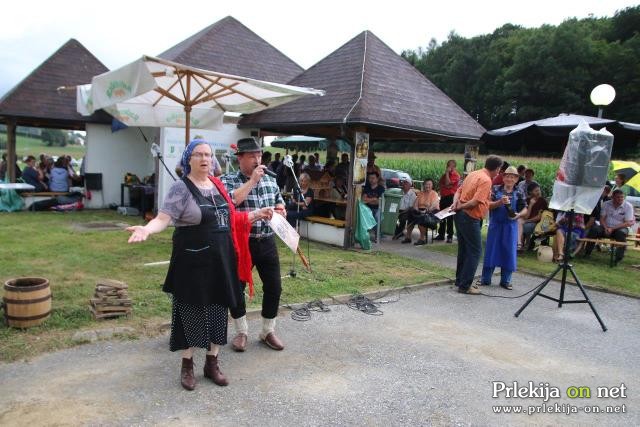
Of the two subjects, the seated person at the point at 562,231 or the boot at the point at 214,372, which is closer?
the boot at the point at 214,372

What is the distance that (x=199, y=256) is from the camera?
11.3 ft

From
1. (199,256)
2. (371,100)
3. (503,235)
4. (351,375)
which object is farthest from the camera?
(371,100)

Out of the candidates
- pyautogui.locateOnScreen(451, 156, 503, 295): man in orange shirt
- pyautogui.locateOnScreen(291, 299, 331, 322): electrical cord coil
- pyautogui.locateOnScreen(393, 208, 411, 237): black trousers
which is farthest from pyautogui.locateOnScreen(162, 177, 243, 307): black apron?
pyautogui.locateOnScreen(393, 208, 411, 237): black trousers

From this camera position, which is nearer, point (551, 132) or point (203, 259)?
point (203, 259)

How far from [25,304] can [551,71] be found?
59.5m

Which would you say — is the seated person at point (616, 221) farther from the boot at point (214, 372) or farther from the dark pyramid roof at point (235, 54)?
the dark pyramid roof at point (235, 54)

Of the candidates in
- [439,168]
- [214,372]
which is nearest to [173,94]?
[214,372]

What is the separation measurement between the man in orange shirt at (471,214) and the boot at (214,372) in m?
4.24

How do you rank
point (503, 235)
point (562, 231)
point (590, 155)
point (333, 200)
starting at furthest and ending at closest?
point (333, 200) → point (562, 231) → point (503, 235) → point (590, 155)

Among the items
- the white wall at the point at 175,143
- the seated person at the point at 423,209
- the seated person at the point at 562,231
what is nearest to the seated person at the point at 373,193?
the seated person at the point at 423,209

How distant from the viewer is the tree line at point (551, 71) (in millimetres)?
48500

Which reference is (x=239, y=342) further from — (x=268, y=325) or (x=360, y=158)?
(x=360, y=158)

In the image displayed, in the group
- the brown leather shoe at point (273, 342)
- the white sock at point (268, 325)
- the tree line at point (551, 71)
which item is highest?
the tree line at point (551, 71)

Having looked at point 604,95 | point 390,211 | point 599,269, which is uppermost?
point 604,95
